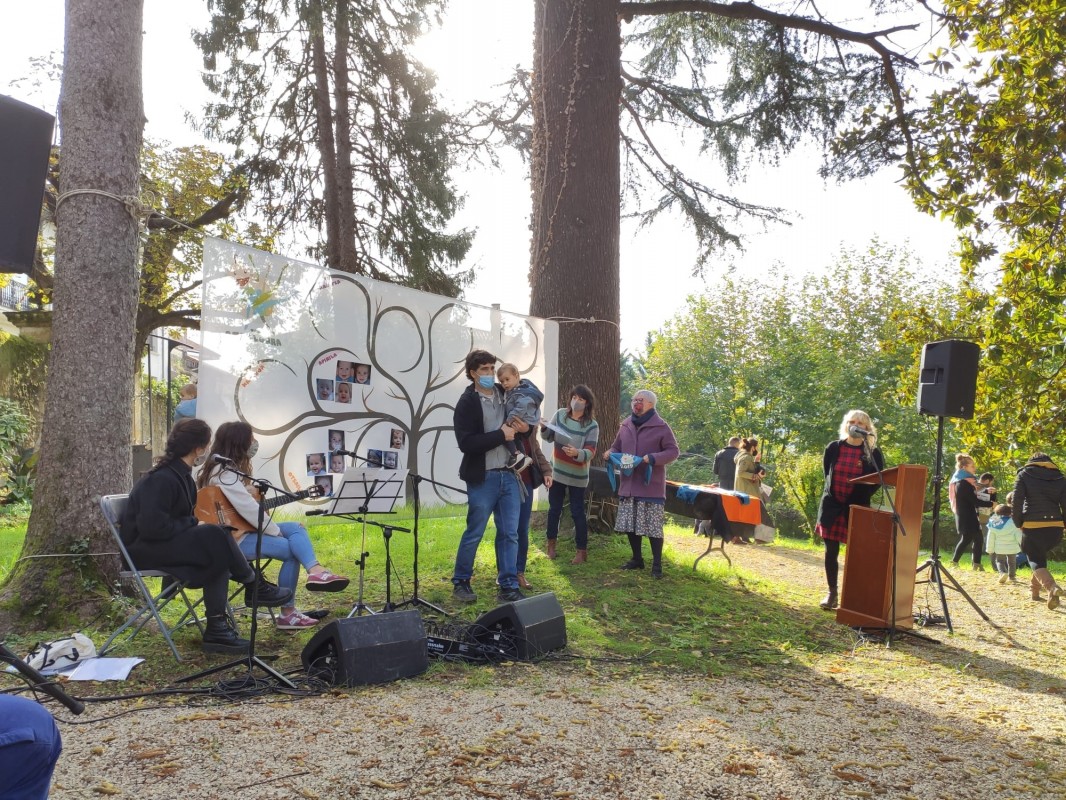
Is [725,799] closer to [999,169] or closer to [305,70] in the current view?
[999,169]

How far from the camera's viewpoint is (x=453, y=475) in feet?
24.9

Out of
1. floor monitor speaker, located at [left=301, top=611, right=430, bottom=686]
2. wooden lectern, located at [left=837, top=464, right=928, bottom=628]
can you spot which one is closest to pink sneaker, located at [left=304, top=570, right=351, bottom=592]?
floor monitor speaker, located at [left=301, top=611, right=430, bottom=686]

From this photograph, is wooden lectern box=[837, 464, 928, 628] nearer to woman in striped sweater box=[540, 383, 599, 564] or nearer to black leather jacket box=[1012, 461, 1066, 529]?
woman in striped sweater box=[540, 383, 599, 564]

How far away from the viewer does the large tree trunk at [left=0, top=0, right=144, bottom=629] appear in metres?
4.83

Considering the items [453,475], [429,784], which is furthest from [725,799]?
[453,475]

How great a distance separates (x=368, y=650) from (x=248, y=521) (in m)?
1.27

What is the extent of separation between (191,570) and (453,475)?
11.0 feet

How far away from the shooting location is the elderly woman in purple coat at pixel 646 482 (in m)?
7.03

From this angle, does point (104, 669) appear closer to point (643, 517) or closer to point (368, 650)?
point (368, 650)

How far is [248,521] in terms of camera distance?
4836mm

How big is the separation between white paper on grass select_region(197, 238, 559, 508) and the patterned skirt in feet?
5.15

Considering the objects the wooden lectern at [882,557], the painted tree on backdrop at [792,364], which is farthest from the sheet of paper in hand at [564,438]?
the painted tree on backdrop at [792,364]

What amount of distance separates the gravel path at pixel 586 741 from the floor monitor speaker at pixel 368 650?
0.10m

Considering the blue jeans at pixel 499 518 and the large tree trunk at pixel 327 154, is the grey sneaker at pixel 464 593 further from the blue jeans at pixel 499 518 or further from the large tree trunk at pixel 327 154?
the large tree trunk at pixel 327 154
